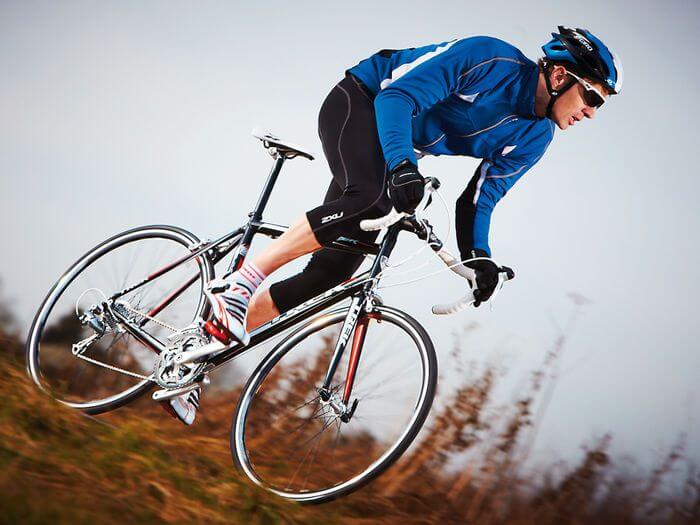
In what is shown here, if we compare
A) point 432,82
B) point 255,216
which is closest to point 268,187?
point 255,216

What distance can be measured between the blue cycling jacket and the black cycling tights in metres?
0.11

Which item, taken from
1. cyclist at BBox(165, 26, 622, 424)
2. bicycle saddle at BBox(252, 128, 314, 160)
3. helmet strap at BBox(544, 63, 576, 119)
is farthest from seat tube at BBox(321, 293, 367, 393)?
helmet strap at BBox(544, 63, 576, 119)

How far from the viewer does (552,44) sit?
218cm

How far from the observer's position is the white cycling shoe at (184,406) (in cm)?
236

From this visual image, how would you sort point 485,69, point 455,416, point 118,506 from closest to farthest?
point 118,506 → point 485,69 → point 455,416

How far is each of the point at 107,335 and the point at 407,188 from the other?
158 centimetres

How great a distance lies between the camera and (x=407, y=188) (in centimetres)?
182

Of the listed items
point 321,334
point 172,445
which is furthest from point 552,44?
point 172,445

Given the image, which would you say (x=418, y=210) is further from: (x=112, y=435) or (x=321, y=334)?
(x=112, y=435)

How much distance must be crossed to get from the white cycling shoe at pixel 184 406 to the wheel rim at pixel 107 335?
0.28 m

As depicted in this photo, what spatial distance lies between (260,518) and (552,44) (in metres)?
1.76

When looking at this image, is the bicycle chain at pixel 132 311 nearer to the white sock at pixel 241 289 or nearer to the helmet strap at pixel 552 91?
the white sock at pixel 241 289

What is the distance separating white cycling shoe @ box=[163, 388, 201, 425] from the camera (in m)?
2.36

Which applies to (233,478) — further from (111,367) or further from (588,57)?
(588,57)
